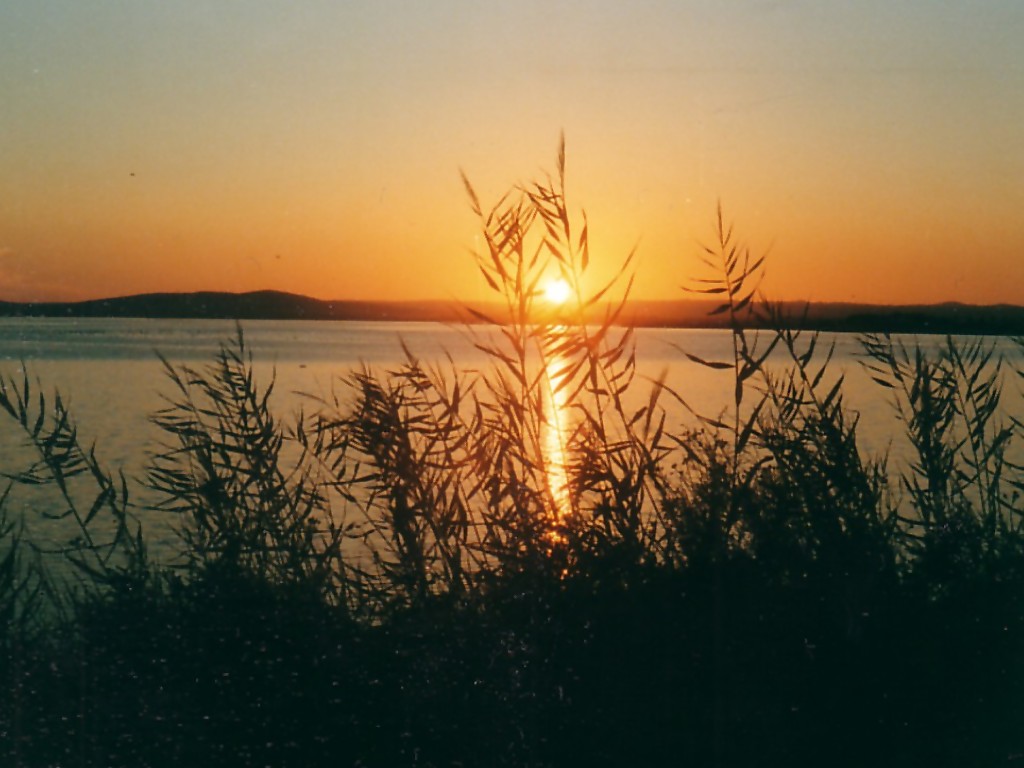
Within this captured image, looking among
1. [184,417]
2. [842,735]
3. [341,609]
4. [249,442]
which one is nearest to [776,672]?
[842,735]

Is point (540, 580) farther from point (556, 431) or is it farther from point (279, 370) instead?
point (279, 370)

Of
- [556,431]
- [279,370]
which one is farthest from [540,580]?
[279,370]

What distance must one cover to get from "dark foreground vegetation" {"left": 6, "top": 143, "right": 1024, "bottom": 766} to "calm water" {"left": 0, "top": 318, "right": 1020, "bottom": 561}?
19 centimetres

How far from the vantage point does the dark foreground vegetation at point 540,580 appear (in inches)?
142

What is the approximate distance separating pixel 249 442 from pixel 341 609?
1.05 m

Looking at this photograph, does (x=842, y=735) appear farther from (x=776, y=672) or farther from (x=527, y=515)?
(x=527, y=515)

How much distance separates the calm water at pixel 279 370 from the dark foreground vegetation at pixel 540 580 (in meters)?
0.19

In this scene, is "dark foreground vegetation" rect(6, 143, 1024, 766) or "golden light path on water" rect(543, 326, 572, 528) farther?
"golden light path on water" rect(543, 326, 572, 528)

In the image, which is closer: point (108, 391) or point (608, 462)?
point (608, 462)

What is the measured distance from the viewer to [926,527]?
15.8 ft

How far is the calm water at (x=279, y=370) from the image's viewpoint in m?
4.93

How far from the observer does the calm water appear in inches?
194

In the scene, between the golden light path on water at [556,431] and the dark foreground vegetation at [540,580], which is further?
the golden light path on water at [556,431]

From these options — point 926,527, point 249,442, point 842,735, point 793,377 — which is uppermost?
point 793,377
